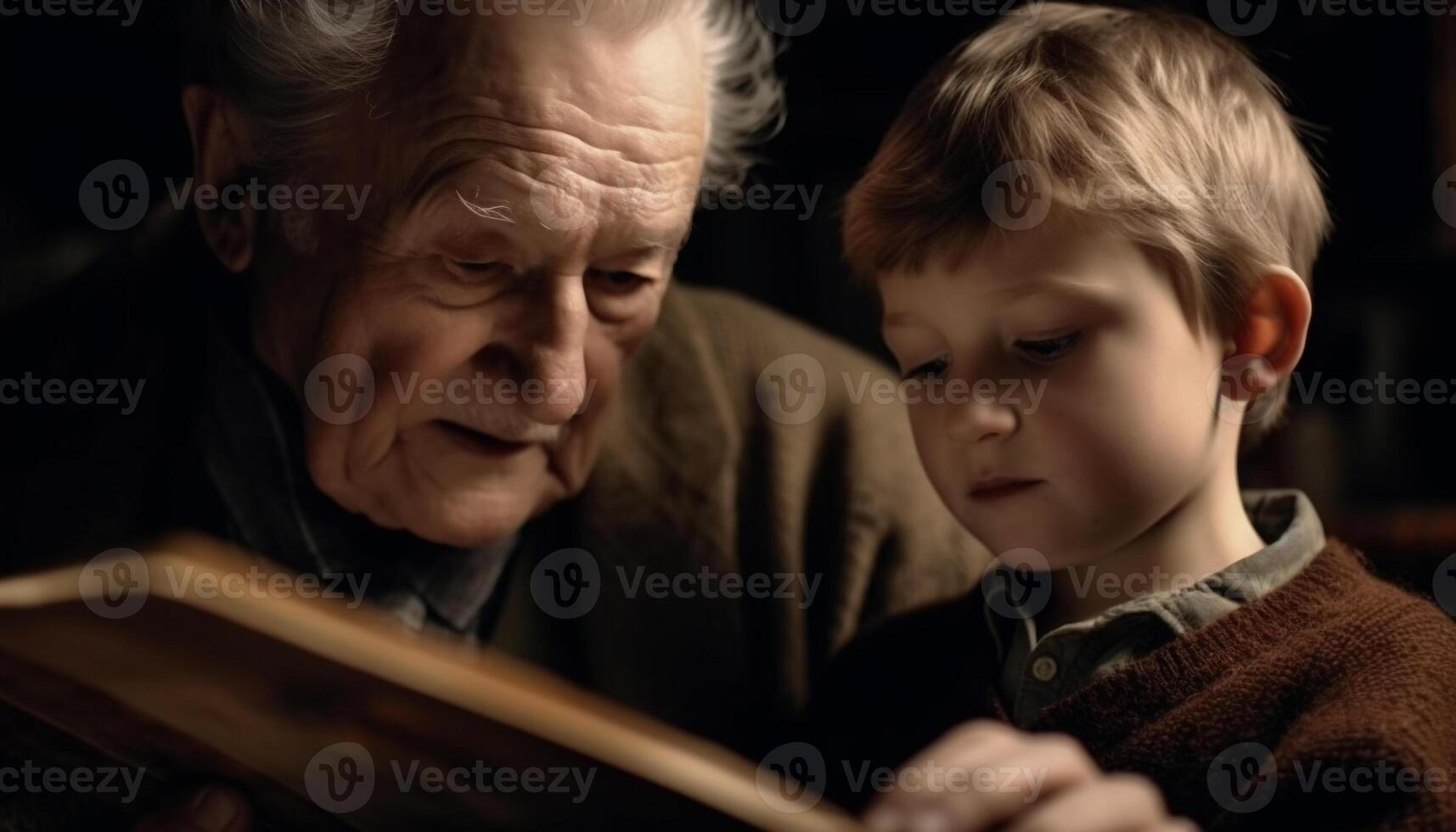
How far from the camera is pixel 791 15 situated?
1.84 metres

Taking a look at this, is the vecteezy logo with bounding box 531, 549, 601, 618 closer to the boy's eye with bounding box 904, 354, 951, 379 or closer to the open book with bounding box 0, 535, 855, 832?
the boy's eye with bounding box 904, 354, 951, 379

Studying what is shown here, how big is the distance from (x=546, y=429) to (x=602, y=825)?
22.3 inches

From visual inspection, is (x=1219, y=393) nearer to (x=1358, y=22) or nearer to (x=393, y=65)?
(x=393, y=65)

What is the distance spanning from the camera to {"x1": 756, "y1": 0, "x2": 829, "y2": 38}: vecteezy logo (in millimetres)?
1687

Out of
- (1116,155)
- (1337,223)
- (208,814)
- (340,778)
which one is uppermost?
(1116,155)

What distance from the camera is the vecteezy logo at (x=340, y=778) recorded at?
2.35 ft

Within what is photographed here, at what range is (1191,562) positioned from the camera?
992 millimetres

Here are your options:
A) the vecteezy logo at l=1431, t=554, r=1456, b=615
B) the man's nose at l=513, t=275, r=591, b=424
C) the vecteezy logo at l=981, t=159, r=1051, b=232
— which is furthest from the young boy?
the man's nose at l=513, t=275, r=591, b=424

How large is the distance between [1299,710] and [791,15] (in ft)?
4.17

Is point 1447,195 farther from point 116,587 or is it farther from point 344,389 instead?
point 116,587

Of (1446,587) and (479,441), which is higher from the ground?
(479,441)
